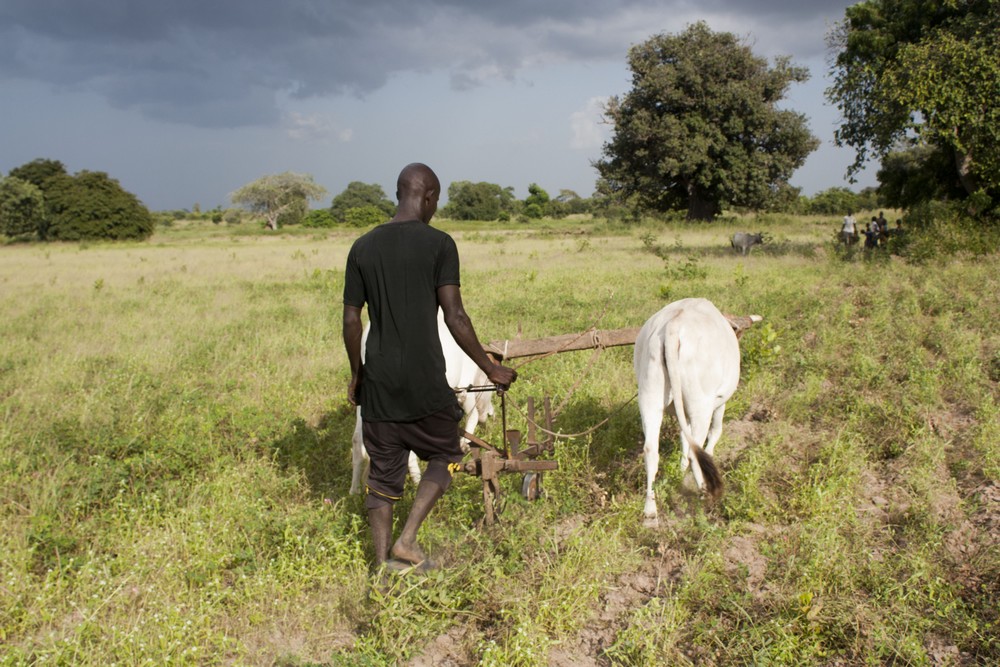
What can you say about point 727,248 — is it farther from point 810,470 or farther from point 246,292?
point 810,470

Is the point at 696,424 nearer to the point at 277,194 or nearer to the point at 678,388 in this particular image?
the point at 678,388

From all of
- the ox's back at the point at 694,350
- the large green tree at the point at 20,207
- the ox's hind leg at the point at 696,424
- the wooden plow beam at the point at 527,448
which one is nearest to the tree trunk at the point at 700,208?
the wooden plow beam at the point at 527,448

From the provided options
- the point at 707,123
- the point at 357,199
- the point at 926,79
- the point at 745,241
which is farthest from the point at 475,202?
the point at 926,79

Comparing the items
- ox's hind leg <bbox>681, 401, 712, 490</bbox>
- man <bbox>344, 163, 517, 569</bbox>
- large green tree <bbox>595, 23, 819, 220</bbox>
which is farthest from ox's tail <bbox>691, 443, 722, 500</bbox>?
large green tree <bbox>595, 23, 819, 220</bbox>

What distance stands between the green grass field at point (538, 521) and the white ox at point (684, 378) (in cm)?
29

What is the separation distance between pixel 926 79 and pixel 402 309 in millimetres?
13141

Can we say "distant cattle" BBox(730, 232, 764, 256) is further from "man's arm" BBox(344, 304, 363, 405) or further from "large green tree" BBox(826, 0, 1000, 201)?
"man's arm" BBox(344, 304, 363, 405)

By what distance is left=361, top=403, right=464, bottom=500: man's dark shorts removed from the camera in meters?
3.45

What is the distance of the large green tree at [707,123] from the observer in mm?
29391

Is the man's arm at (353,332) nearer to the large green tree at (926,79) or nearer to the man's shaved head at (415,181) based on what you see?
the man's shaved head at (415,181)

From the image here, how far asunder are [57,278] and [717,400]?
1759 centimetres

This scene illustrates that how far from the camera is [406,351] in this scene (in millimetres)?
3297

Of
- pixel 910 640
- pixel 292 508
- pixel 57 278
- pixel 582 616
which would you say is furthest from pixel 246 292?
pixel 910 640

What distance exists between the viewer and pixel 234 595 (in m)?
3.47
